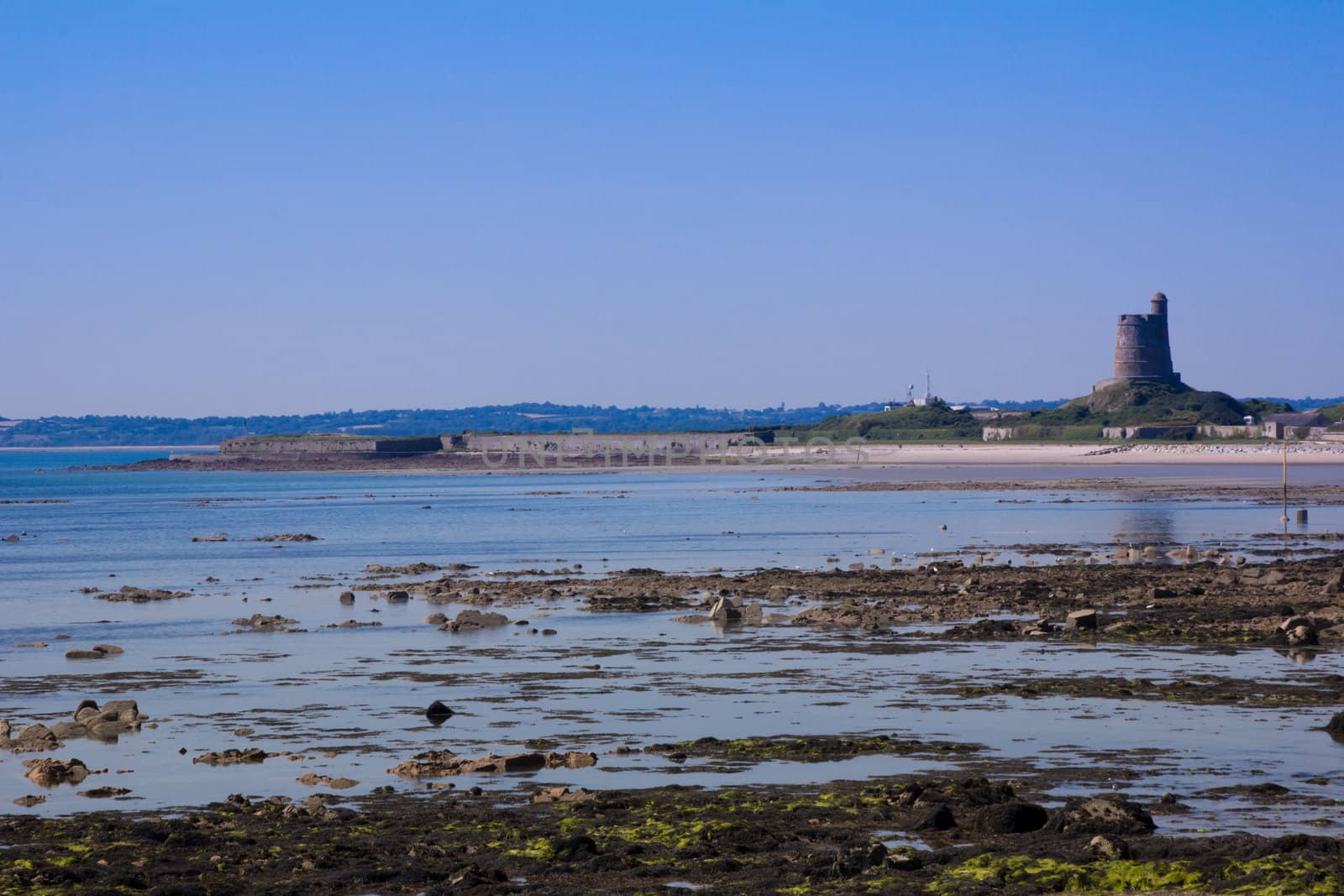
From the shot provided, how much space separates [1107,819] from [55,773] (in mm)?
10187

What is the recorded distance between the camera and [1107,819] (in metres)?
12.1

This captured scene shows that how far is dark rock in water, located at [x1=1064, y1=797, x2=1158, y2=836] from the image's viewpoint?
39.0 ft

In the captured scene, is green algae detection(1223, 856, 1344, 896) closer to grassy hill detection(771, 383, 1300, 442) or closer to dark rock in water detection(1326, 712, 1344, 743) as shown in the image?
dark rock in water detection(1326, 712, 1344, 743)

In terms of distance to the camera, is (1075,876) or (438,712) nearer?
(1075,876)

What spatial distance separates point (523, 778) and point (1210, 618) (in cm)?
1454

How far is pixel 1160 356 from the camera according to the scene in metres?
189

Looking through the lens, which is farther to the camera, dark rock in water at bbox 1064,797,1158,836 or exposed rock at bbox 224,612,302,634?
exposed rock at bbox 224,612,302,634

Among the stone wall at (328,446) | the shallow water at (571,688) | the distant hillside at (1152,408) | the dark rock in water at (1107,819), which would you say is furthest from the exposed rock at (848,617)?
the stone wall at (328,446)

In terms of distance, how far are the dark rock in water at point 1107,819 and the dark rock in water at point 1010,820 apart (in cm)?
25

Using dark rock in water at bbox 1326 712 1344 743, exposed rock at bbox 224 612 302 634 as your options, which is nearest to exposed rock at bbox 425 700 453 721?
dark rock in water at bbox 1326 712 1344 743

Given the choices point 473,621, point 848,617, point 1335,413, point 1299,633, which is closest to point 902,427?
point 1335,413

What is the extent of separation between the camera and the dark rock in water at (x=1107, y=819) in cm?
1190

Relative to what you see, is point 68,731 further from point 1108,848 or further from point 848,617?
point 848,617

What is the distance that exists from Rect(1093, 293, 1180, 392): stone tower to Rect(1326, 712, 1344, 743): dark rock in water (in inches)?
7002
